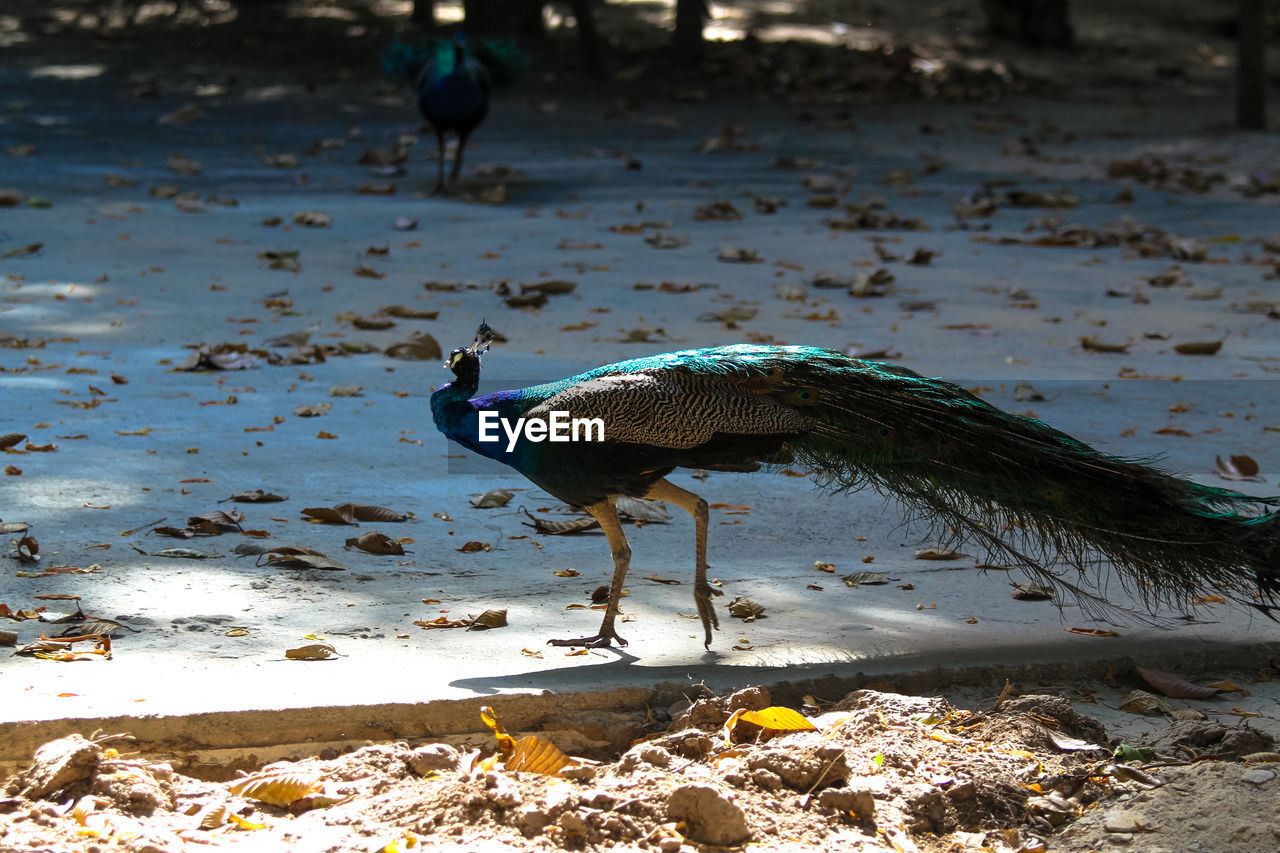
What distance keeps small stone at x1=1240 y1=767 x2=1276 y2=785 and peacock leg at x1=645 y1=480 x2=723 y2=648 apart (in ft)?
5.10

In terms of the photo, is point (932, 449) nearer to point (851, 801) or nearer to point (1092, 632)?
point (1092, 632)

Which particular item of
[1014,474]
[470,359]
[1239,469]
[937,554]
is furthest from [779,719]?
[1239,469]

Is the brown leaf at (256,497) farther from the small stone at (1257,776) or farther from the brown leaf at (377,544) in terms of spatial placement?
the small stone at (1257,776)

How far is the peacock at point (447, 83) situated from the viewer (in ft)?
41.5

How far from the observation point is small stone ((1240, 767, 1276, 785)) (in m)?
3.42

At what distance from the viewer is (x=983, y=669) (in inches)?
167

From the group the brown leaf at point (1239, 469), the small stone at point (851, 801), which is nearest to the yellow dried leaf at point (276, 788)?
the small stone at point (851, 801)

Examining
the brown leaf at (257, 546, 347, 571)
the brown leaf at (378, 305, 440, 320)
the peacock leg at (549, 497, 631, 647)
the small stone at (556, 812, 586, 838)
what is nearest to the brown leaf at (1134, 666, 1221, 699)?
the peacock leg at (549, 497, 631, 647)

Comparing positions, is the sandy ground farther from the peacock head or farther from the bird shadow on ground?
the peacock head

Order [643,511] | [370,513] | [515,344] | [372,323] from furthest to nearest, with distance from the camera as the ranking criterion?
[372,323], [515,344], [643,511], [370,513]

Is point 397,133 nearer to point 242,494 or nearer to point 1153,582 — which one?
point 242,494

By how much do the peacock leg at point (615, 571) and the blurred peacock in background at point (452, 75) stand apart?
9.01 meters

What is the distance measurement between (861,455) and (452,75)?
9.38m

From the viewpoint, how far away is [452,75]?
1268 centimetres
